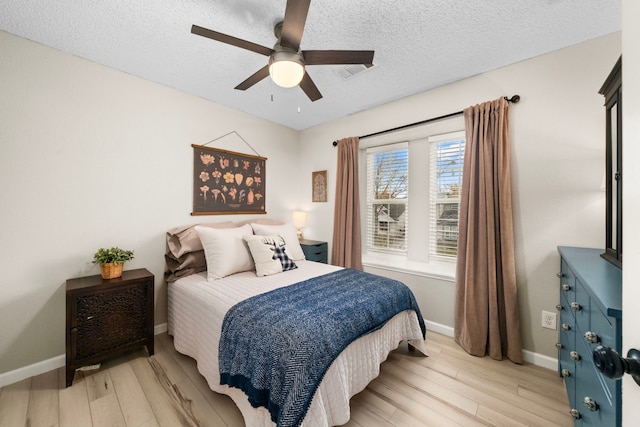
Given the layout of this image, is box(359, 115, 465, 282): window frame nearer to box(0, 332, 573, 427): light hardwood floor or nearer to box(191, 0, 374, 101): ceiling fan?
box(0, 332, 573, 427): light hardwood floor

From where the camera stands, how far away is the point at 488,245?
7.04 ft

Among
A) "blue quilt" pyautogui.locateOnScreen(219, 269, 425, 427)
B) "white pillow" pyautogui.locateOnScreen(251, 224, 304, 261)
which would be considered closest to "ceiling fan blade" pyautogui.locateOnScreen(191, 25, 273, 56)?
"blue quilt" pyautogui.locateOnScreen(219, 269, 425, 427)

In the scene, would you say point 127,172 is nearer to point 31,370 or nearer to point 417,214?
point 31,370

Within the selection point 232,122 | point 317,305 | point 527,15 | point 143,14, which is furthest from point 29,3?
point 527,15

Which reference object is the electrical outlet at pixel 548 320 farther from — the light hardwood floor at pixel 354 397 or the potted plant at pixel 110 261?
the potted plant at pixel 110 261

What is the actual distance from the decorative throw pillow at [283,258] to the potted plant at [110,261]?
4.13 ft

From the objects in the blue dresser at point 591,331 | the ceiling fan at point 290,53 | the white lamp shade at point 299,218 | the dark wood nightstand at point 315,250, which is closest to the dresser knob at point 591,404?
the blue dresser at point 591,331

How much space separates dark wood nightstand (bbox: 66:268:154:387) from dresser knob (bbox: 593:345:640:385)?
263 centimetres

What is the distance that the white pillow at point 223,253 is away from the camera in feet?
7.38

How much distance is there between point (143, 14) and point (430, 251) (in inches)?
126

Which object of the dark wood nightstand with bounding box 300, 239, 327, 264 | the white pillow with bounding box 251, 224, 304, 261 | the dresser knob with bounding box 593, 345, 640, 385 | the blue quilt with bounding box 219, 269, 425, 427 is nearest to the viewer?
the dresser knob with bounding box 593, 345, 640, 385

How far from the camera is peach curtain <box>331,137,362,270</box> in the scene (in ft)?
10.3

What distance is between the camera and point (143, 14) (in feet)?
5.34

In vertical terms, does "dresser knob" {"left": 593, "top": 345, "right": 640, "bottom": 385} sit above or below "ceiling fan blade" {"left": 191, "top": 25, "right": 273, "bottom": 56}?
below
